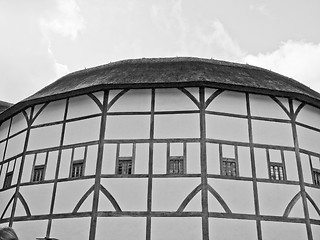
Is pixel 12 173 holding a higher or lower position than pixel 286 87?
lower

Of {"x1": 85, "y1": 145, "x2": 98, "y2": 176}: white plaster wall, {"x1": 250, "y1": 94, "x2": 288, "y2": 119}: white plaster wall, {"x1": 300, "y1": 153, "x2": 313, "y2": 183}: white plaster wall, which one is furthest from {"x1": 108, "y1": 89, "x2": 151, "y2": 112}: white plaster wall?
{"x1": 300, "y1": 153, "x2": 313, "y2": 183}: white plaster wall

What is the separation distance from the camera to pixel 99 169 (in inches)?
545

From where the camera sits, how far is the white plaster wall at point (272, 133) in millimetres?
14588

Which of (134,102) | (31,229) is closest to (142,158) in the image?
(134,102)

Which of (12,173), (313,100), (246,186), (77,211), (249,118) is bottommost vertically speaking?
(77,211)

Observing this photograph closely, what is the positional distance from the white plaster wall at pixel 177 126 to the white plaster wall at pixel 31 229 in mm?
5017

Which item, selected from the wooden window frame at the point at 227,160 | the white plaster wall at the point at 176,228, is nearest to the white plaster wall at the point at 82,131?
the white plaster wall at the point at 176,228

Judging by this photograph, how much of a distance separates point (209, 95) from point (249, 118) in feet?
5.55

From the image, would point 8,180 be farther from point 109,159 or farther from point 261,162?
point 261,162

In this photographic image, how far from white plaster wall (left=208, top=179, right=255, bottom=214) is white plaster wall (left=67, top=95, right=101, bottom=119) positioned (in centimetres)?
516

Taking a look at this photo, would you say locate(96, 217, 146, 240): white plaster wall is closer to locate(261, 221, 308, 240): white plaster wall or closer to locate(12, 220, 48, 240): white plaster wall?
locate(12, 220, 48, 240): white plaster wall

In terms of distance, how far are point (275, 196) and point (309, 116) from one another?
400cm

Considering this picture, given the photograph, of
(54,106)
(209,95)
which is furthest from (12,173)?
(209,95)

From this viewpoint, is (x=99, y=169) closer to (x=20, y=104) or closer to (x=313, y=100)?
(x=20, y=104)
